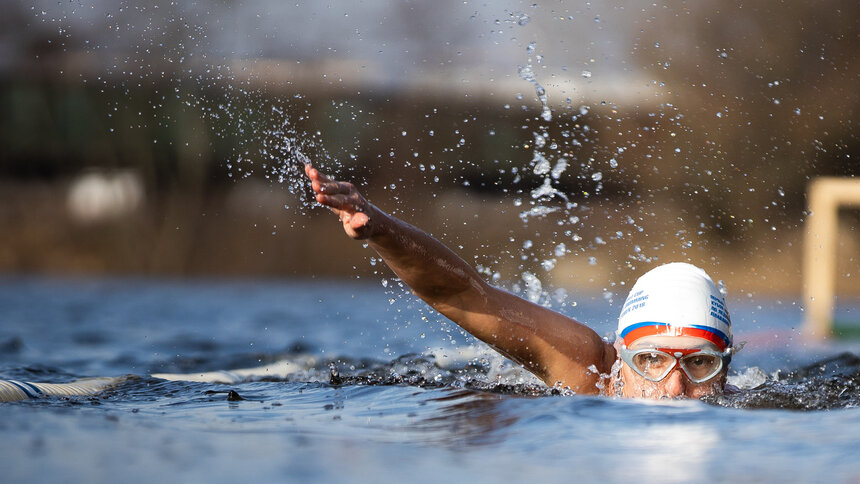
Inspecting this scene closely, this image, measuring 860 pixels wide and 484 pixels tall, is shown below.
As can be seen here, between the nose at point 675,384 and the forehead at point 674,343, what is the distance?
0.09 meters

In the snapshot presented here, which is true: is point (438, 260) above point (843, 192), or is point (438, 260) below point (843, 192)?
below

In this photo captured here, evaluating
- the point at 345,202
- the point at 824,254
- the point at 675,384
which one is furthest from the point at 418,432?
the point at 824,254

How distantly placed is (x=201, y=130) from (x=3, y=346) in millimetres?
16819

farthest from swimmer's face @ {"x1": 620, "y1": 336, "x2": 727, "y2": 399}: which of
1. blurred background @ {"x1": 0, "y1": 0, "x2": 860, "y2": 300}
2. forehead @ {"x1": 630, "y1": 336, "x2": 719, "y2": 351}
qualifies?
blurred background @ {"x1": 0, "y1": 0, "x2": 860, "y2": 300}

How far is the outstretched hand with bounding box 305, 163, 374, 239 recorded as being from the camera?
2803 millimetres

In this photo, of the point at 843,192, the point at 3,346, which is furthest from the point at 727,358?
the point at 843,192

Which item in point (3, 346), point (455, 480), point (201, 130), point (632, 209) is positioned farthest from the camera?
point (201, 130)

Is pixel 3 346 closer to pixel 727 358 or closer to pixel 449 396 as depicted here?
pixel 449 396

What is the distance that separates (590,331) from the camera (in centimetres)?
370

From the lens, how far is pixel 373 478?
2078mm

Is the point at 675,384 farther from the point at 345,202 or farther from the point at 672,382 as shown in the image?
the point at 345,202

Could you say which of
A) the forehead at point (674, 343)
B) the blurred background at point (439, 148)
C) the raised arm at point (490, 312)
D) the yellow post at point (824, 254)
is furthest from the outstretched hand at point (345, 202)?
the blurred background at point (439, 148)

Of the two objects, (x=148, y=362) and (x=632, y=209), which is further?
(x=632, y=209)

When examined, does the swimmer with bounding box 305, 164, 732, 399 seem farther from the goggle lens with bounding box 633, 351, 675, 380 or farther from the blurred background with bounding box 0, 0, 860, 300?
the blurred background with bounding box 0, 0, 860, 300
